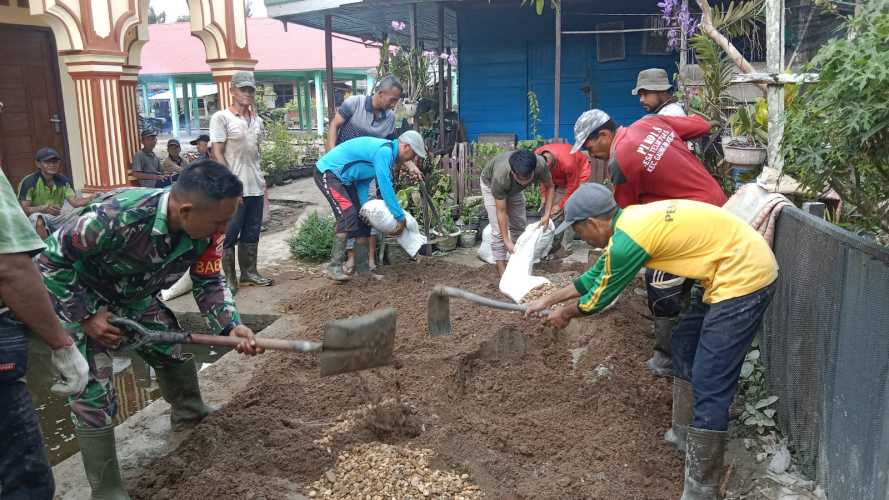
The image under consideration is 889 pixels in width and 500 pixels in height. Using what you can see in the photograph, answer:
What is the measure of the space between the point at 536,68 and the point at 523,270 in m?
7.15

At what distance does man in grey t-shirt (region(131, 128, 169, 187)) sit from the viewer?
9359 millimetres

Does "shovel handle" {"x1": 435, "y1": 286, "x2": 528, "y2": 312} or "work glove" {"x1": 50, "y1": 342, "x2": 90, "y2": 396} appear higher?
"work glove" {"x1": 50, "y1": 342, "x2": 90, "y2": 396}

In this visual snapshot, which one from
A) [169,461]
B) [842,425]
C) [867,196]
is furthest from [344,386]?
[867,196]

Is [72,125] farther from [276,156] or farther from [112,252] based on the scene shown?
[112,252]

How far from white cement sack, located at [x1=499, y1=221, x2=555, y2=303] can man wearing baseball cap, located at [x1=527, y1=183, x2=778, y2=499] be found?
2512mm

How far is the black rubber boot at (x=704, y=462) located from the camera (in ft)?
9.80

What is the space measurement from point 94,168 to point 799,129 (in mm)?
8672

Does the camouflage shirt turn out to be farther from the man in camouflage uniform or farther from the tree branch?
the tree branch

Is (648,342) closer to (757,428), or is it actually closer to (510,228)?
(757,428)

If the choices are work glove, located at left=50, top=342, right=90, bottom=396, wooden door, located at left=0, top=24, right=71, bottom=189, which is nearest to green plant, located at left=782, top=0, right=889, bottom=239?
work glove, located at left=50, top=342, right=90, bottom=396

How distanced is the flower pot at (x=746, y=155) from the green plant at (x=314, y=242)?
440 cm

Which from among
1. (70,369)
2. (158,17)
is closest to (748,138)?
(70,369)

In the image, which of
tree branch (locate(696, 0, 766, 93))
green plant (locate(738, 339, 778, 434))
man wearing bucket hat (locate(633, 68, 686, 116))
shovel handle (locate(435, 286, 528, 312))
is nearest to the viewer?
green plant (locate(738, 339, 778, 434))

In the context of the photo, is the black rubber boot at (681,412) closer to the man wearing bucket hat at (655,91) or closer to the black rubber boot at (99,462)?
the man wearing bucket hat at (655,91)
